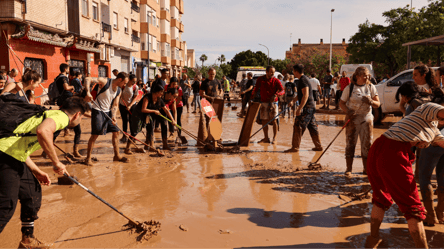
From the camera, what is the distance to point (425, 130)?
2906 mm

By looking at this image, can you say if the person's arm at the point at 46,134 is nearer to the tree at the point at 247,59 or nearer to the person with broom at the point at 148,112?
the person with broom at the point at 148,112

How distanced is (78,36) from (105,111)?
1567 centimetres

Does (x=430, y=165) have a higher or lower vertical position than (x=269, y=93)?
lower

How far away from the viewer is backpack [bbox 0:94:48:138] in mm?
2775

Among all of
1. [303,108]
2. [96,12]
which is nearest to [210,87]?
[303,108]

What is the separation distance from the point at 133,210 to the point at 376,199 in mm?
2835

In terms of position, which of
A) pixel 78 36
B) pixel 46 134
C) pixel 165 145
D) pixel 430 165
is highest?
pixel 78 36

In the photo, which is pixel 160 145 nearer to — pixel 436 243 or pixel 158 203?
pixel 158 203

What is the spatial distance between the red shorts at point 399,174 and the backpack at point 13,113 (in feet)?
10.2

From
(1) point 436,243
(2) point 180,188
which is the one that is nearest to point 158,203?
(2) point 180,188

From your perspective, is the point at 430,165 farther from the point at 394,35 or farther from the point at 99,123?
the point at 394,35

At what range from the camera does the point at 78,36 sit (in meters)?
20.0

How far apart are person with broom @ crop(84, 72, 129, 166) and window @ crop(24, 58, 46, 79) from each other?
11475 mm

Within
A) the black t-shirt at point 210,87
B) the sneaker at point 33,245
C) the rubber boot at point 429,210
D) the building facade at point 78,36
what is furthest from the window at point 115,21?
the rubber boot at point 429,210
